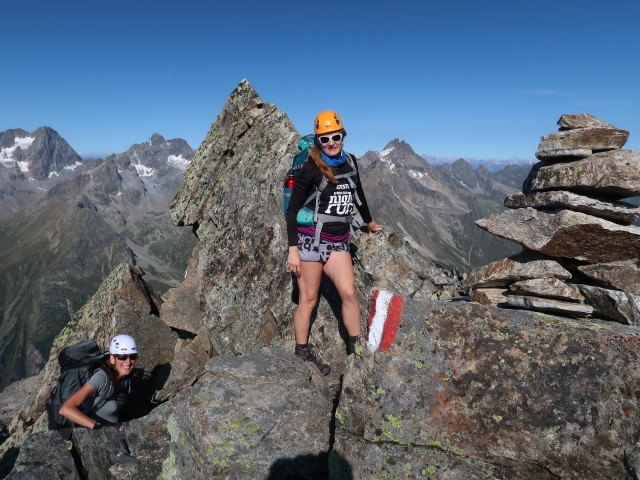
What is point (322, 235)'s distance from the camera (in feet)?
35.1

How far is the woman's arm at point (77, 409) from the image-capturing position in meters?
10.6

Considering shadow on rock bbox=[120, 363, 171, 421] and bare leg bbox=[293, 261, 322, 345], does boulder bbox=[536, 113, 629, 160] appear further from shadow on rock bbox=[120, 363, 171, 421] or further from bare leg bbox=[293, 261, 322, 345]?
shadow on rock bbox=[120, 363, 171, 421]

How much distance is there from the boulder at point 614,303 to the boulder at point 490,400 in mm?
Answer: 1722

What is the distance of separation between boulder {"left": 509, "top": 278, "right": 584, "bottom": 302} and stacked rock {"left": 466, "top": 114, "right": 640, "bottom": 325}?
0.07ft

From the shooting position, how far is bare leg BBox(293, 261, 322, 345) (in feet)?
35.9

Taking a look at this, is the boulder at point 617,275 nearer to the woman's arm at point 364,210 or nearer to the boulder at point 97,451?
the woman's arm at point 364,210

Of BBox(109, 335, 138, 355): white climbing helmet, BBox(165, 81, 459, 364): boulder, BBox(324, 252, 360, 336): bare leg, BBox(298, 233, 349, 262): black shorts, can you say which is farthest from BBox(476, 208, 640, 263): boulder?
BBox(109, 335, 138, 355): white climbing helmet

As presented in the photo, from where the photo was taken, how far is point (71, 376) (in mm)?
11602

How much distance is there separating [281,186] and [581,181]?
425 inches

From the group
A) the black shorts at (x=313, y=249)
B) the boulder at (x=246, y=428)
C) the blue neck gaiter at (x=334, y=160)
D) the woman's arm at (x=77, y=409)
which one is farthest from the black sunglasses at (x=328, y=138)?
the woman's arm at (x=77, y=409)

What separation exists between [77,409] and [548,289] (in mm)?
13316

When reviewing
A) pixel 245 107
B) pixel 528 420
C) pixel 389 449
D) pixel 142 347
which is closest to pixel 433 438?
pixel 389 449

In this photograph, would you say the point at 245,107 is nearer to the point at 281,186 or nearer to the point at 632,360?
the point at 281,186

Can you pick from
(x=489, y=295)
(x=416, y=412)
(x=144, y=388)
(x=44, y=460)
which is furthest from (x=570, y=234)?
(x=144, y=388)
